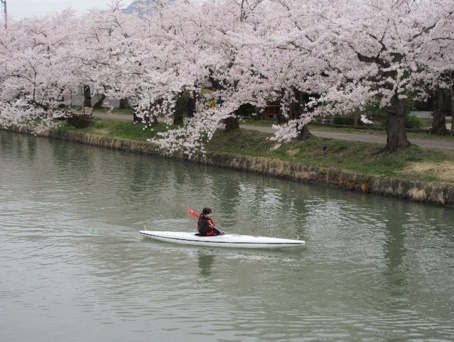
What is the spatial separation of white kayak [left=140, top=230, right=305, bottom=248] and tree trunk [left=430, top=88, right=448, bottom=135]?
588 inches

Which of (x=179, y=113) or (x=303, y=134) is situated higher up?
(x=179, y=113)

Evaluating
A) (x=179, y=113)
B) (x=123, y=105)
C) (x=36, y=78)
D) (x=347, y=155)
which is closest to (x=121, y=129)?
(x=179, y=113)

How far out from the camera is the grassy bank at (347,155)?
20.8m

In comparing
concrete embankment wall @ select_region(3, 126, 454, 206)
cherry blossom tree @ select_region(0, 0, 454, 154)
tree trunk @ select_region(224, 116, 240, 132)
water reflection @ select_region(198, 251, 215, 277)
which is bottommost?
water reflection @ select_region(198, 251, 215, 277)

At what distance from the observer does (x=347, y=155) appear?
78.9ft

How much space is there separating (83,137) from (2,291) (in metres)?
24.0

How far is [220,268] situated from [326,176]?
33.6ft

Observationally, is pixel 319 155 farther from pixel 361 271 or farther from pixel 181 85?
pixel 361 271

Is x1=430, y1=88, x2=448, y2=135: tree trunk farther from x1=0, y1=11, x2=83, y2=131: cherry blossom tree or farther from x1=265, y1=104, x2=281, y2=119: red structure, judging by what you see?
x1=0, y1=11, x2=83, y2=131: cherry blossom tree

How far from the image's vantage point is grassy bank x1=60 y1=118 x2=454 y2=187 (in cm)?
2079

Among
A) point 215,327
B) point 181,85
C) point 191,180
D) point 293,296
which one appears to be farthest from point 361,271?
point 181,85

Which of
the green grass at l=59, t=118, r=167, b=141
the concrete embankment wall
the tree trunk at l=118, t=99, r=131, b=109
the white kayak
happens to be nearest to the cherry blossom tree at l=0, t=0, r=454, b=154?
the concrete embankment wall

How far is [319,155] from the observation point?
977 inches

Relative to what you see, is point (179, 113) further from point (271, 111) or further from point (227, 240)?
point (227, 240)
